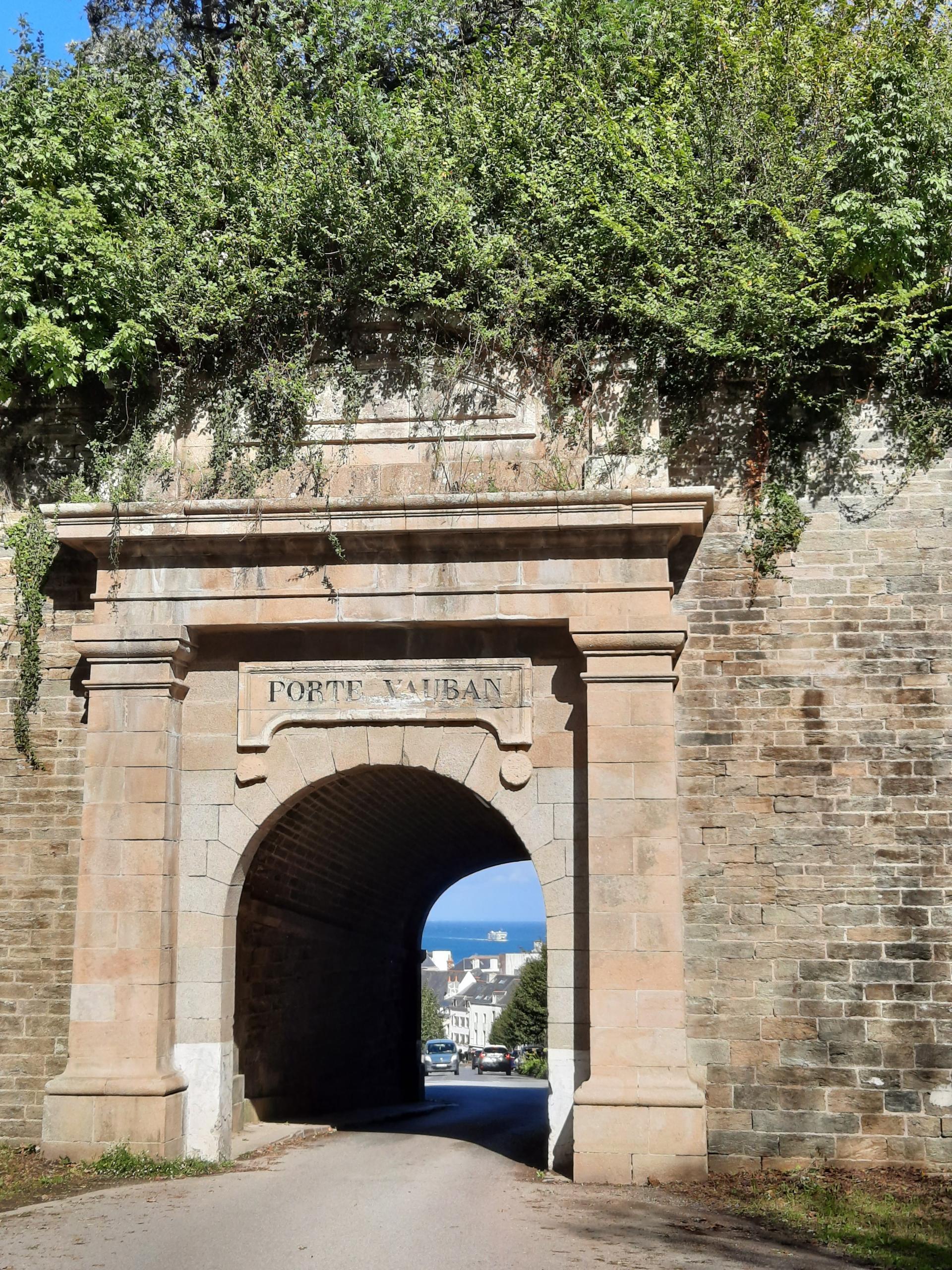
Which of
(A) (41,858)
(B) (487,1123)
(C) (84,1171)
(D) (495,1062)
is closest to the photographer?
(C) (84,1171)

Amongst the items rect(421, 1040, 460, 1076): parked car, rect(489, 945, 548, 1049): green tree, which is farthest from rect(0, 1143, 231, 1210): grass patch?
rect(489, 945, 548, 1049): green tree

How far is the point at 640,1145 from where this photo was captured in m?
8.96

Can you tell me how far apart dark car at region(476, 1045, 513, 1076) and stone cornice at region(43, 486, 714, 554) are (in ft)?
118

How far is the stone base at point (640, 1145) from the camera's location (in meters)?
8.92

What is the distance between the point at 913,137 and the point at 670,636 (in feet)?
14.7

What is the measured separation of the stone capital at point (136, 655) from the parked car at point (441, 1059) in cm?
3475

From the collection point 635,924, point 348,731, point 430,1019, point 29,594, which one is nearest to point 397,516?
point 348,731

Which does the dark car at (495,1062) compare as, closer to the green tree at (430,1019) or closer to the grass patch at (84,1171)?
the green tree at (430,1019)

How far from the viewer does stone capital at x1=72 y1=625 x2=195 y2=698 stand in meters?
10.3

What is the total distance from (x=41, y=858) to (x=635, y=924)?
486 cm

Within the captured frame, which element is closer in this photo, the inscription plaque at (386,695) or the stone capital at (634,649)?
the stone capital at (634,649)

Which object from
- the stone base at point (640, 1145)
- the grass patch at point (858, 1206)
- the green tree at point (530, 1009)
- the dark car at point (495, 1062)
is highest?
the stone base at point (640, 1145)

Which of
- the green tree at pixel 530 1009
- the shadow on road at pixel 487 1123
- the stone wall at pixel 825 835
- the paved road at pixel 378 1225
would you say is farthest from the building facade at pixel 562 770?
the green tree at pixel 530 1009

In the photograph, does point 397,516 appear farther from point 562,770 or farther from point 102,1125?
point 102,1125
